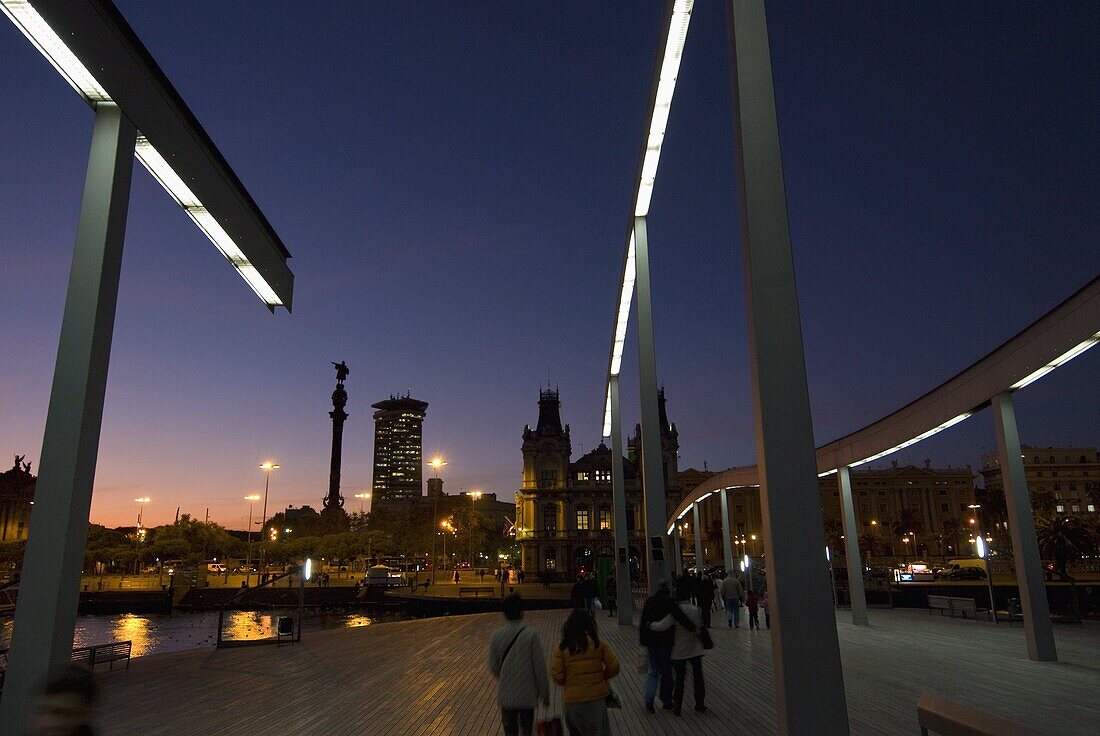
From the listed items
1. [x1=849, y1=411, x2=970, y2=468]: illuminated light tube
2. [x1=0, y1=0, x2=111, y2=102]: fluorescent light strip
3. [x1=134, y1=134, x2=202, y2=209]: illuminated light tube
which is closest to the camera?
[x1=0, y1=0, x2=111, y2=102]: fluorescent light strip

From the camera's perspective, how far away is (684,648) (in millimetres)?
8102

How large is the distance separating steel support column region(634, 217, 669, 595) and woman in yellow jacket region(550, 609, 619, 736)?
970cm

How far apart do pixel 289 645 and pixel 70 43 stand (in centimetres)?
1490

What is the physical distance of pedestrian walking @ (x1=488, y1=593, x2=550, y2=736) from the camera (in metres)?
4.96

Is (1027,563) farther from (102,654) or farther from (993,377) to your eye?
(102,654)

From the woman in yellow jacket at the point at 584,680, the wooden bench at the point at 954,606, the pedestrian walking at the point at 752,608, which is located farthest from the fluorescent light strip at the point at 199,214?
the wooden bench at the point at 954,606

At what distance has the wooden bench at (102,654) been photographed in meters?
13.0

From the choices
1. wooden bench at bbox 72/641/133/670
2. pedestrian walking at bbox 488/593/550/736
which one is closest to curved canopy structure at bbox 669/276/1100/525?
pedestrian walking at bbox 488/593/550/736

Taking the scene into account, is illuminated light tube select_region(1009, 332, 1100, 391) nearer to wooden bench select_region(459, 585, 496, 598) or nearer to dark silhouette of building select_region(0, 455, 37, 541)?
wooden bench select_region(459, 585, 496, 598)

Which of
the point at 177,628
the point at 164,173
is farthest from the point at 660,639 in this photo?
the point at 177,628

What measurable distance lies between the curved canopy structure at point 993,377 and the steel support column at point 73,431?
1285cm

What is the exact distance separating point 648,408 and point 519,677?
11452 mm

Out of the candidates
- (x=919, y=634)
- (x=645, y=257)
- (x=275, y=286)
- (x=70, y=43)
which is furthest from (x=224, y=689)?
(x=919, y=634)

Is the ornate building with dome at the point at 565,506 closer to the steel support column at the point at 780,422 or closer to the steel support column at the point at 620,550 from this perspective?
the steel support column at the point at 620,550
